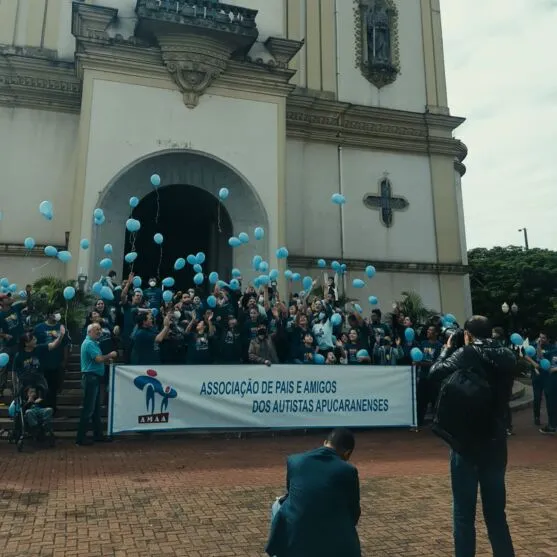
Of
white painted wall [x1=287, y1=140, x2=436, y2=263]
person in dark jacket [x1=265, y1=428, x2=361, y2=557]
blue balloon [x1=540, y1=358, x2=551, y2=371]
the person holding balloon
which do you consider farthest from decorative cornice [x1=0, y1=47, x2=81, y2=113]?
person in dark jacket [x1=265, y1=428, x2=361, y2=557]

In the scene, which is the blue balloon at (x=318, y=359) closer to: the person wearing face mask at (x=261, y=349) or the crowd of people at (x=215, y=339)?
the crowd of people at (x=215, y=339)

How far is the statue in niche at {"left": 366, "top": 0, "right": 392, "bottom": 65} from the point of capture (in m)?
20.5

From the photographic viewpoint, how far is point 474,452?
3.66 m

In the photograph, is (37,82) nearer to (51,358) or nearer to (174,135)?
(174,135)

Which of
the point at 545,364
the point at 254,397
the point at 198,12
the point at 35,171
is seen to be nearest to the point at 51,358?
the point at 254,397

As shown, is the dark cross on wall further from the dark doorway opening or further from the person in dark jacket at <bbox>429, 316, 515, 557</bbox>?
the person in dark jacket at <bbox>429, 316, 515, 557</bbox>

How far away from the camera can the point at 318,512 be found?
113 inches

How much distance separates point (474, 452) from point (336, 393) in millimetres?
5863

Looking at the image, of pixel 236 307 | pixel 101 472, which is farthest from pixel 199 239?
pixel 101 472

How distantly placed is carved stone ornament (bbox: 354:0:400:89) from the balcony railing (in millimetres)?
6305

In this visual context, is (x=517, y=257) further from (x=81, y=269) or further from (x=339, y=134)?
(x=81, y=269)

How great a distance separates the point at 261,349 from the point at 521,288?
34.3 m

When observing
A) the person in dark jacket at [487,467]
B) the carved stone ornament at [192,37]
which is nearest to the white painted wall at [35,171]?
the carved stone ornament at [192,37]

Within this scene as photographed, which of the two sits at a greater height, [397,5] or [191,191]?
[397,5]
